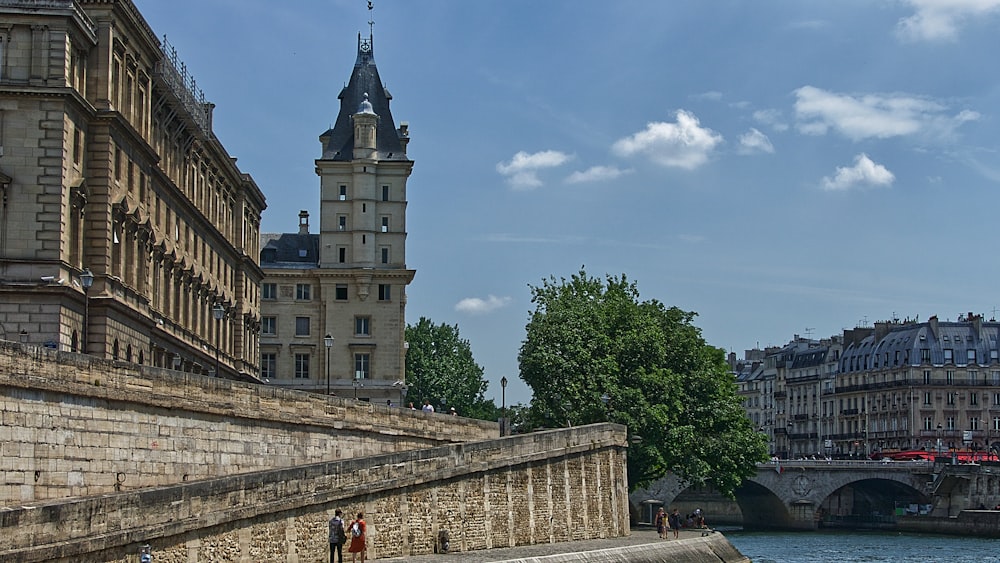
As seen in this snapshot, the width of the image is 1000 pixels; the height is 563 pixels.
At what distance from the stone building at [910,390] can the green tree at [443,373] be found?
33047mm

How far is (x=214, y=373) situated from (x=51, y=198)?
1028 inches

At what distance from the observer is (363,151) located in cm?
10275

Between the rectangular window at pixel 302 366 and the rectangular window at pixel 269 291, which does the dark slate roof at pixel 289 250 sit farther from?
the rectangular window at pixel 302 366

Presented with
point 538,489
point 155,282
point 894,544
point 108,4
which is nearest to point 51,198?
point 108,4

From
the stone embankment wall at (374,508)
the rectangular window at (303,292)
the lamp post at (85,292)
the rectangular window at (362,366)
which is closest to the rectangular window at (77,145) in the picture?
the lamp post at (85,292)

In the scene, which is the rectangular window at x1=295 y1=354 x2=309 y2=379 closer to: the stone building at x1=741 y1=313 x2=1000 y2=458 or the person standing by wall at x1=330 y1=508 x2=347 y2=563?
the stone building at x1=741 y1=313 x2=1000 y2=458

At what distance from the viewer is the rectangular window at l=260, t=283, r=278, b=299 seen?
100 m

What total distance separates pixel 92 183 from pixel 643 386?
27.9 meters

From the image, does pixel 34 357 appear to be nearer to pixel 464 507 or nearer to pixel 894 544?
pixel 464 507

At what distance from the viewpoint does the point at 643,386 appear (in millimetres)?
66125

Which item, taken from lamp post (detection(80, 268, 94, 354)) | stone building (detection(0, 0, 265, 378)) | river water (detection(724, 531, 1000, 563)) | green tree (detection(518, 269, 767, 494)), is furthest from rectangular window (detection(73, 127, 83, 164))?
river water (detection(724, 531, 1000, 563))

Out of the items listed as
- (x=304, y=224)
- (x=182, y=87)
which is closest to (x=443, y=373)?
(x=304, y=224)

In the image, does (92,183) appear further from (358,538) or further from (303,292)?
(303,292)

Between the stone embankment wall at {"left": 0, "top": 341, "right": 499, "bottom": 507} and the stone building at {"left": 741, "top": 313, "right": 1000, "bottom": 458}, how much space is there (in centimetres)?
9433
